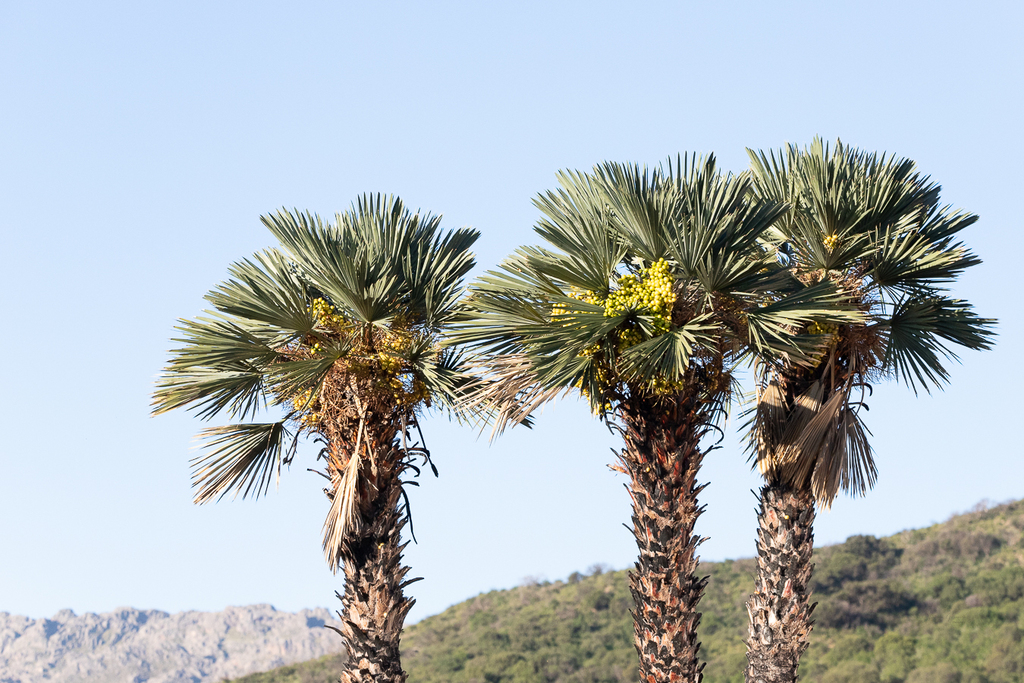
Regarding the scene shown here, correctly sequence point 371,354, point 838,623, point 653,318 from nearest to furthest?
1. point 653,318
2. point 371,354
3. point 838,623

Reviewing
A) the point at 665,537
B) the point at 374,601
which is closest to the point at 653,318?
the point at 665,537

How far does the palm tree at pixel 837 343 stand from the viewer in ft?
42.6

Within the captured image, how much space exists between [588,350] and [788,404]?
362 cm

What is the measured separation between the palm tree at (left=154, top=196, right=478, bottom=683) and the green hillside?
97.2 feet

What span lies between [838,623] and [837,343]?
42.6m

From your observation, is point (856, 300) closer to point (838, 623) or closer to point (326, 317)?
point (326, 317)

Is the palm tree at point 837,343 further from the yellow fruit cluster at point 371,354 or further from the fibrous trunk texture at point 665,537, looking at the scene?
the yellow fruit cluster at point 371,354

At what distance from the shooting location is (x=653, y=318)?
37.2 ft

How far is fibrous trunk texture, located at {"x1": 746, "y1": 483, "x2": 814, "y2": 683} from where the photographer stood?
12.9 meters

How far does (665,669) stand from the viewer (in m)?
11.6

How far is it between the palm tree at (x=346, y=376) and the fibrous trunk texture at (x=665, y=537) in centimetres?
230

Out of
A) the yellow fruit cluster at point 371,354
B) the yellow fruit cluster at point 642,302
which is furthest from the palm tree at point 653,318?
the yellow fruit cluster at point 371,354

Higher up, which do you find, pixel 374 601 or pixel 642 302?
pixel 642 302

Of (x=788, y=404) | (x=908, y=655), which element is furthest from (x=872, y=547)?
(x=788, y=404)
